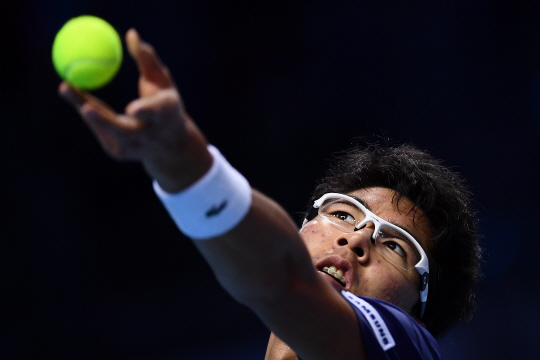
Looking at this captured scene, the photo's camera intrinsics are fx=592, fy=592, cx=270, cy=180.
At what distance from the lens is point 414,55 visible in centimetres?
608

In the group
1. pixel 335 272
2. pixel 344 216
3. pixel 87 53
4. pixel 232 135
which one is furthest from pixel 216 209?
pixel 232 135

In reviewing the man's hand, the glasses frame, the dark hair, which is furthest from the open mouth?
the man's hand

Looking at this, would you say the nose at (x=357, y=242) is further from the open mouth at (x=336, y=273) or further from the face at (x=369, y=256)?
the open mouth at (x=336, y=273)

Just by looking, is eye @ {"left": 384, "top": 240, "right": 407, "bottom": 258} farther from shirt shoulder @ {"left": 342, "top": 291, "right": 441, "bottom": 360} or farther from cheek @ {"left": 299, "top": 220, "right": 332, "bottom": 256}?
shirt shoulder @ {"left": 342, "top": 291, "right": 441, "bottom": 360}

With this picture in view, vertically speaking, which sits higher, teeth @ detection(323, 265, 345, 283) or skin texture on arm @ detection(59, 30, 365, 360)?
skin texture on arm @ detection(59, 30, 365, 360)

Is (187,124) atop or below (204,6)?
atop

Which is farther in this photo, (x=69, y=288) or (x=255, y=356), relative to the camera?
(x=69, y=288)

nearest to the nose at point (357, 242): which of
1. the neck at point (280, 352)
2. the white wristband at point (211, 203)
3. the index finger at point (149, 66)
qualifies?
the neck at point (280, 352)

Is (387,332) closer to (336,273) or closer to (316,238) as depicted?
(336,273)

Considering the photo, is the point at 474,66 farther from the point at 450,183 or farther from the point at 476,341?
the point at 450,183

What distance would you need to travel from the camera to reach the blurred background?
554cm

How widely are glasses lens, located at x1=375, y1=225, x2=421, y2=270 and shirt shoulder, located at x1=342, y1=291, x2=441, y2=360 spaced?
1.94ft

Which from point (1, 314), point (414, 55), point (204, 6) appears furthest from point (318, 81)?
point (1, 314)

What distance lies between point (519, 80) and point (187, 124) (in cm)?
524
